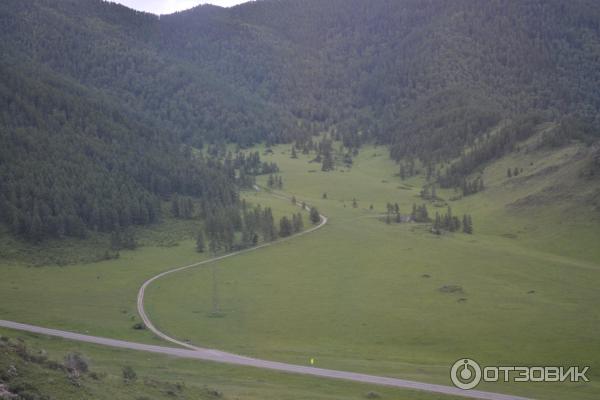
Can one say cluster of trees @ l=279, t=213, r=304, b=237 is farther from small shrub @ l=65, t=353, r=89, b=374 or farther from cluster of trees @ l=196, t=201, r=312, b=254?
small shrub @ l=65, t=353, r=89, b=374

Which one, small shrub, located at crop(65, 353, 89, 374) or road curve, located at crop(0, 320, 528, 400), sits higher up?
small shrub, located at crop(65, 353, 89, 374)

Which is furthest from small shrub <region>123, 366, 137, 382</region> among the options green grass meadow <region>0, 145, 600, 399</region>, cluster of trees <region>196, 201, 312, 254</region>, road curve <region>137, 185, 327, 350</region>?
cluster of trees <region>196, 201, 312, 254</region>

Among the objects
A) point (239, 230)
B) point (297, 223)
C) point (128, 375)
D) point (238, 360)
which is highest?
point (297, 223)

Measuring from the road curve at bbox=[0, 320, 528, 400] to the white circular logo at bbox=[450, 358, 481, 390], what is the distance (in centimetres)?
204

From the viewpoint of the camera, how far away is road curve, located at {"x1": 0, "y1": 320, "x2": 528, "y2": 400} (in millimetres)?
70062

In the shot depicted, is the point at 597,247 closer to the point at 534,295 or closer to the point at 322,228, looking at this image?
the point at 534,295

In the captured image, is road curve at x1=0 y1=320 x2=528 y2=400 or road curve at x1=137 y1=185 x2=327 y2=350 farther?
road curve at x1=137 y1=185 x2=327 y2=350

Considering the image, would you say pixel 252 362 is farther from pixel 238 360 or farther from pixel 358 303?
pixel 358 303

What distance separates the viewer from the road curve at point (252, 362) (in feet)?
230

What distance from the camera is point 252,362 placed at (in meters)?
81.8

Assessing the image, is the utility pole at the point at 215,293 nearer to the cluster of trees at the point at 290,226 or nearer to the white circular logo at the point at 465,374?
the cluster of trees at the point at 290,226

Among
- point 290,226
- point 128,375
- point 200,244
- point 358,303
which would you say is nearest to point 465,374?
point 128,375

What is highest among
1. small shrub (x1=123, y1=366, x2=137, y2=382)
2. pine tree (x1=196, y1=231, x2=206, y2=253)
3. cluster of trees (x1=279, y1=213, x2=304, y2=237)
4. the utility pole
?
cluster of trees (x1=279, y1=213, x2=304, y2=237)

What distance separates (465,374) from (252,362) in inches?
1074
